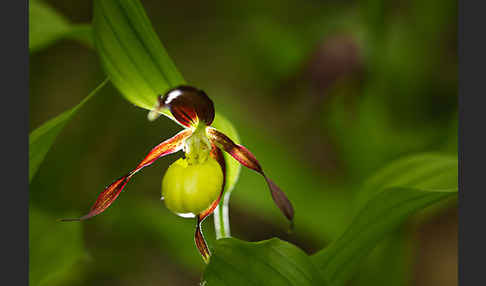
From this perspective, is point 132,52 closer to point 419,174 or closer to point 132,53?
point 132,53

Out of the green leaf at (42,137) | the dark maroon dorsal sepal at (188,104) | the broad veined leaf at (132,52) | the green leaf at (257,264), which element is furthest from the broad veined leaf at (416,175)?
the green leaf at (42,137)

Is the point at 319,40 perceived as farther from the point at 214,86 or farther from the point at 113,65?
the point at 113,65

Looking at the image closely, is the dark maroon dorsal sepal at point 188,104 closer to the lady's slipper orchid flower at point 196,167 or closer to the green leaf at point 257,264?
the lady's slipper orchid flower at point 196,167

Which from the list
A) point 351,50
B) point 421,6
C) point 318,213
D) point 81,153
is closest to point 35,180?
point 81,153

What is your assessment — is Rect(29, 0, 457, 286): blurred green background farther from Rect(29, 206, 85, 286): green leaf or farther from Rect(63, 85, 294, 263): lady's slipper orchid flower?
Rect(63, 85, 294, 263): lady's slipper orchid flower

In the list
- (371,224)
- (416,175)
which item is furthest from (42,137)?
(416,175)
